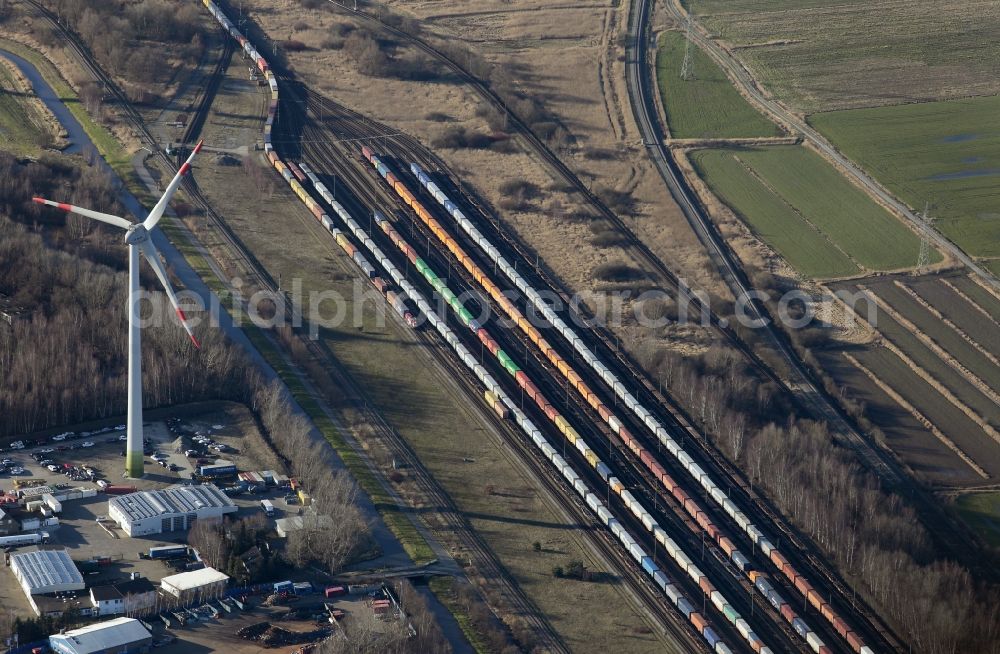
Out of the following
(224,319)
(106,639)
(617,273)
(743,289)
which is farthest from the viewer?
(617,273)

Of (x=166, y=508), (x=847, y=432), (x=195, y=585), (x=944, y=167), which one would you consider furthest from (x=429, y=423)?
(x=944, y=167)

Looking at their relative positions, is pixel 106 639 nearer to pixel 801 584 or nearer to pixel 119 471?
pixel 119 471

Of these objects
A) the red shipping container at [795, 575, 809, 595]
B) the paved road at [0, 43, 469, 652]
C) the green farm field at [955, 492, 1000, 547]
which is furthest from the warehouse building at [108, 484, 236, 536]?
the green farm field at [955, 492, 1000, 547]

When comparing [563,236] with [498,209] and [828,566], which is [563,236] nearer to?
[498,209]

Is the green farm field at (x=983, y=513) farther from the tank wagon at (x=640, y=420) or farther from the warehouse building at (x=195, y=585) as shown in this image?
the warehouse building at (x=195, y=585)

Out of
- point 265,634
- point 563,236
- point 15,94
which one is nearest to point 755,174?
point 563,236

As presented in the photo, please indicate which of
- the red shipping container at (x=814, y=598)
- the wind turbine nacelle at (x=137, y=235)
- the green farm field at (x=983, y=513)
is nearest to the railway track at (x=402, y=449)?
the red shipping container at (x=814, y=598)

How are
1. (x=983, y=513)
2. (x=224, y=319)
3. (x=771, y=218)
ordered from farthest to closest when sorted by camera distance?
(x=771, y=218)
(x=224, y=319)
(x=983, y=513)
